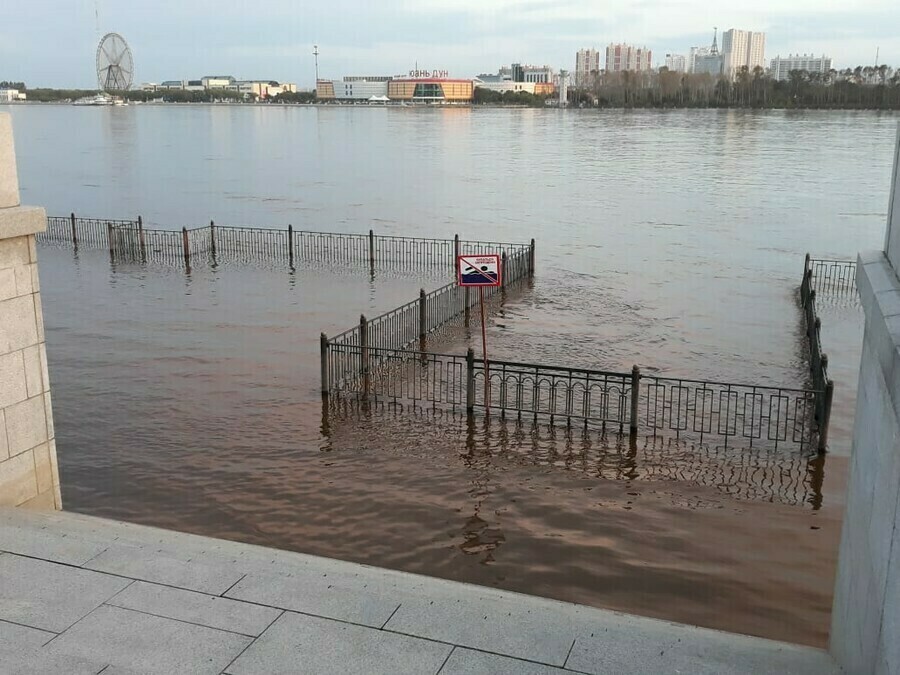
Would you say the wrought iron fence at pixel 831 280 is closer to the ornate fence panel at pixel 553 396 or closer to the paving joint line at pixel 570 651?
the ornate fence panel at pixel 553 396

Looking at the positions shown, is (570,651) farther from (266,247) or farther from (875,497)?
(266,247)

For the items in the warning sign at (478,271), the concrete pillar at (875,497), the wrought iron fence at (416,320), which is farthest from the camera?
the wrought iron fence at (416,320)

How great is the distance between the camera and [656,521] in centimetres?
1041

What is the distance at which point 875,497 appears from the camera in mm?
4445

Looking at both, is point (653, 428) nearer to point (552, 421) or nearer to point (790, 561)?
point (552, 421)

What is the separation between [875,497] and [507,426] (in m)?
9.12

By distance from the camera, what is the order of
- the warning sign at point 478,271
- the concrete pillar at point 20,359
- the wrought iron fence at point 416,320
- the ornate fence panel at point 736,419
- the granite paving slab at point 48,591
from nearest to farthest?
the granite paving slab at point 48,591
the concrete pillar at point 20,359
the ornate fence panel at point 736,419
the warning sign at point 478,271
the wrought iron fence at point 416,320

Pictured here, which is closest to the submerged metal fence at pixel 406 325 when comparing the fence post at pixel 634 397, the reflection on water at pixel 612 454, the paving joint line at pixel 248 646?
the reflection on water at pixel 612 454

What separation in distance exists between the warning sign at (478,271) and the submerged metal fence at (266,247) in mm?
12534

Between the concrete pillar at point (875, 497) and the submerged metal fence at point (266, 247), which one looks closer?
the concrete pillar at point (875, 497)

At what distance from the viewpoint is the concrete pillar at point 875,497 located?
151 inches

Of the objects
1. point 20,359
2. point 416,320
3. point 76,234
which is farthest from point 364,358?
point 76,234

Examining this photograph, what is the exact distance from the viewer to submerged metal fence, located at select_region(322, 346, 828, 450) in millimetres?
12883

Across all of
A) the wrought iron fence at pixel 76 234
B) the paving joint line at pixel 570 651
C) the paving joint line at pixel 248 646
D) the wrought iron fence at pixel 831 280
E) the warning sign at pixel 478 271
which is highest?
the warning sign at pixel 478 271
